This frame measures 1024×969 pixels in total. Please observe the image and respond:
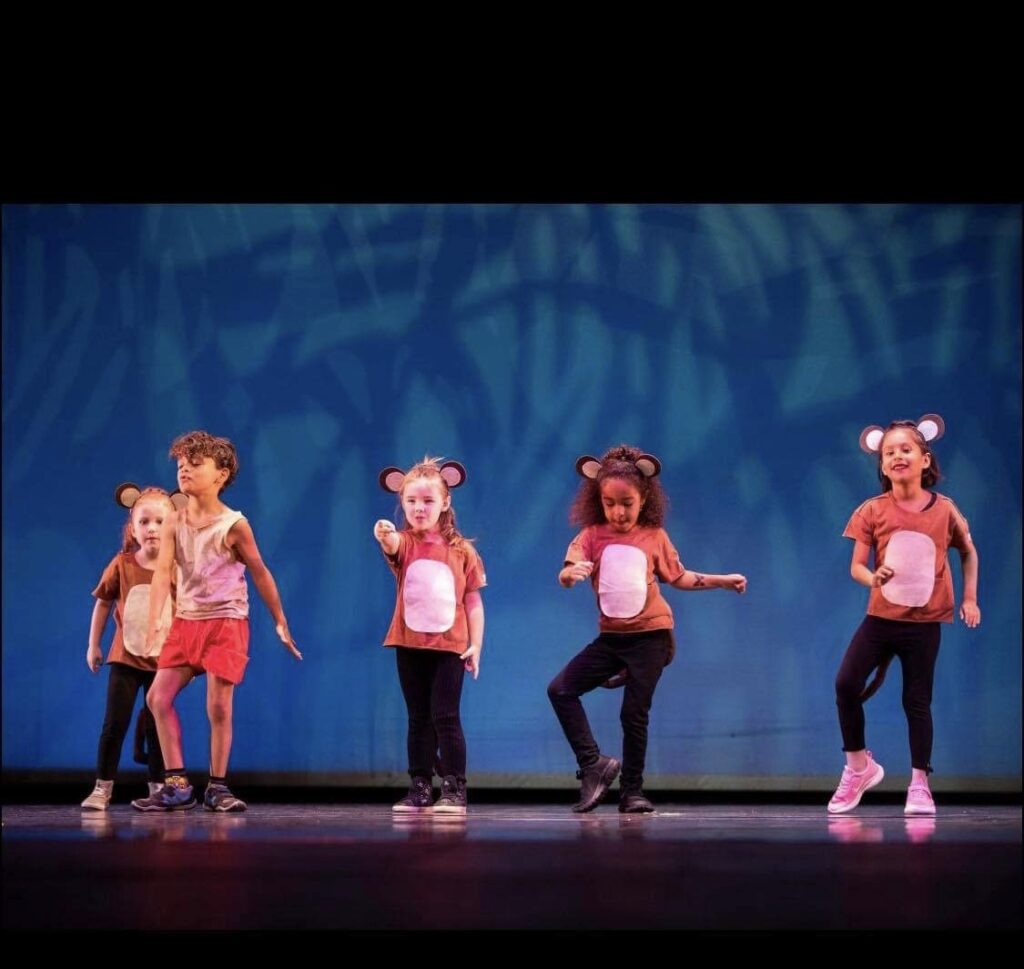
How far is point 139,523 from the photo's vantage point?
5863 millimetres

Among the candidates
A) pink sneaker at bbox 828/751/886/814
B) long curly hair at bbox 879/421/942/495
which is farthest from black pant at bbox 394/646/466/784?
long curly hair at bbox 879/421/942/495

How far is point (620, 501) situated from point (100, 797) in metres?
2.36

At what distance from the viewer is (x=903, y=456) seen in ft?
18.6

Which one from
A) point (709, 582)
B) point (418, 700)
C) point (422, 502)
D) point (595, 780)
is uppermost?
point (422, 502)

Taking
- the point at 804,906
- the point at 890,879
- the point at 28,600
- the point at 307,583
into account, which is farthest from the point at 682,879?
the point at 28,600

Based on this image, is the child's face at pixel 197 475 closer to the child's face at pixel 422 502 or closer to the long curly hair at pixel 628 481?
the child's face at pixel 422 502

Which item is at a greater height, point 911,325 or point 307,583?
point 911,325

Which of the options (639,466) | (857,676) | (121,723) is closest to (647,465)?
(639,466)

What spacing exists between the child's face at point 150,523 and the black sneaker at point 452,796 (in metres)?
1.58

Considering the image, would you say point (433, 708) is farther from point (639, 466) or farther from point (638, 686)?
point (639, 466)

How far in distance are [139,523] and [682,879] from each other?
344cm

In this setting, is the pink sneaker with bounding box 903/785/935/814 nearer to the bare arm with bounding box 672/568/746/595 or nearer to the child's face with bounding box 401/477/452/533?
the bare arm with bounding box 672/568/746/595

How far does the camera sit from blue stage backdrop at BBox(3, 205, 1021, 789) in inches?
265
